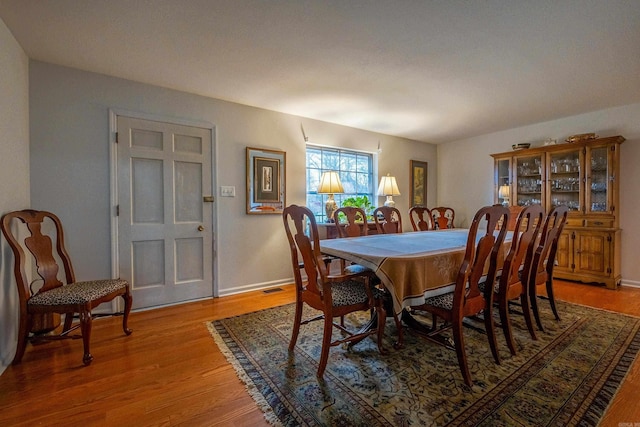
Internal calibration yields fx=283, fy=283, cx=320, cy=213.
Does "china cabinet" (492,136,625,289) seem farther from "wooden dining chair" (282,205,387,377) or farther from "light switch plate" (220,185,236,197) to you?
"light switch plate" (220,185,236,197)

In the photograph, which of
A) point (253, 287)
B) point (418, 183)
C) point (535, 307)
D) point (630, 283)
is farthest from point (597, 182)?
point (253, 287)

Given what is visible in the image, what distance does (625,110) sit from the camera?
11.9 feet

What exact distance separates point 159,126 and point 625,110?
5666 mm

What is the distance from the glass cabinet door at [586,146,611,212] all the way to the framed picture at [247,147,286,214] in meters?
4.02

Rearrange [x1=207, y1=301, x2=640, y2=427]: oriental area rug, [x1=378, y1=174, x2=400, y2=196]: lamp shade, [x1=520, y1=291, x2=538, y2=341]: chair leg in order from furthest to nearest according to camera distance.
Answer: [x1=378, y1=174, x2=400, y2=196]: lamp shade → [x1=520, y1=291, x2=538, y2=341]: chair leg → [x1=207, y1=301, x2=640, y2=427]: oriental area rug

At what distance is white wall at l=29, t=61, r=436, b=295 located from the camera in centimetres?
249

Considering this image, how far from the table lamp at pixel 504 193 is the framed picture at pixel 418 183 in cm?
128

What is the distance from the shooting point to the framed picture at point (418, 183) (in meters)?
5.27

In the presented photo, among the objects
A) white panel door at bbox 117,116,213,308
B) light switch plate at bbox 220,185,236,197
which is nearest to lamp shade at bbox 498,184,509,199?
light switch plate at bbox 220,185,236,197

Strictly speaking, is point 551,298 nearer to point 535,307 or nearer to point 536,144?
point 535,307

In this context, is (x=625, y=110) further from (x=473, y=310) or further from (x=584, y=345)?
(x=473, y=310)

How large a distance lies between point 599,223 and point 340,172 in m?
3.46

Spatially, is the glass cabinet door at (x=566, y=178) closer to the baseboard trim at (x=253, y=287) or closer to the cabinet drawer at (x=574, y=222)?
the cabinet drawer at (x=574, y=222)

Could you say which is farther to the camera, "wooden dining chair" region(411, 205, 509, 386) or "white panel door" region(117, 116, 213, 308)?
"white panel door" region(117, 116, 213, 308)
